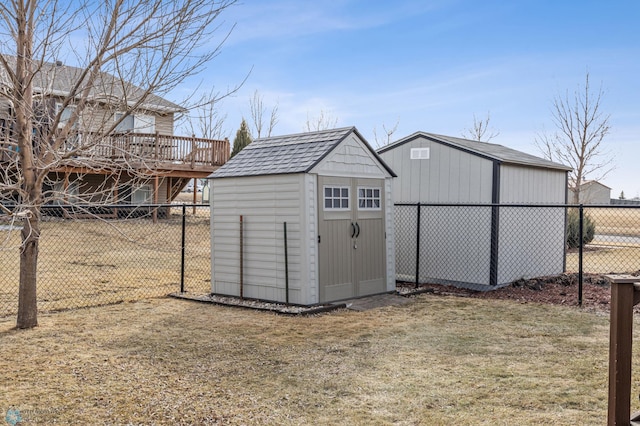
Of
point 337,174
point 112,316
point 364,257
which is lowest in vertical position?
point 112,316

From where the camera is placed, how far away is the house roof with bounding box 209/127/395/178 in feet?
26.0

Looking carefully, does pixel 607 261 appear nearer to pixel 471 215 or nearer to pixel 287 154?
pixel 471 215

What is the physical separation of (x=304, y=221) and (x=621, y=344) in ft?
16.3

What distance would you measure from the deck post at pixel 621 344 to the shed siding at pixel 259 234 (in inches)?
193

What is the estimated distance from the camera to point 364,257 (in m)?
8.58

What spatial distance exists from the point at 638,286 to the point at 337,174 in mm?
5429

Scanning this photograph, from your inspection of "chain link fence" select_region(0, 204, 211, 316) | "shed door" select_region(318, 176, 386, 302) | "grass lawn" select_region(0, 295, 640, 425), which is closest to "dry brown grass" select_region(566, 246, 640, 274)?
"shed door" select_region(318, 176, 386, 302)

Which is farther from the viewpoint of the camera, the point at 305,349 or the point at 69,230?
the point at 69,230

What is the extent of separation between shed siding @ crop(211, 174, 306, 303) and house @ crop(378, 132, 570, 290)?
2.71 meters

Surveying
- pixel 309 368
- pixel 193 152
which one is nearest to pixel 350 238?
pixel 309 368

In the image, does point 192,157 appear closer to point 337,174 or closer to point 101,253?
point 101,253

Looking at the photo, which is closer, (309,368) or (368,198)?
(309,368)

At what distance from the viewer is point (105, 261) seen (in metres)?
12.3

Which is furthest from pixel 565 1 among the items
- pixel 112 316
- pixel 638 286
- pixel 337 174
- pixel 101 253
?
pixel 101 253
